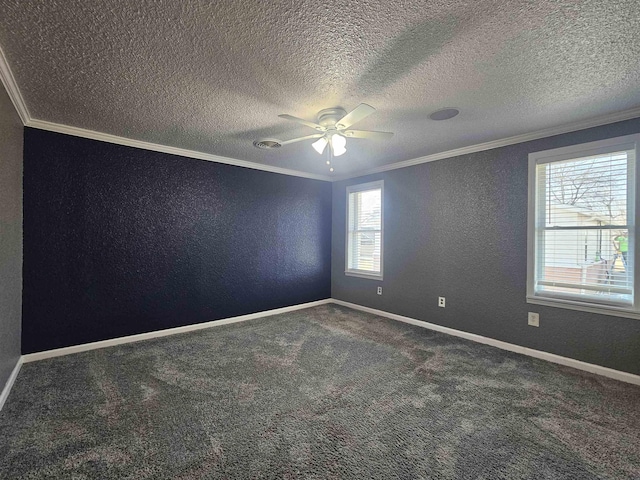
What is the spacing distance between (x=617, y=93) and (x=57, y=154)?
5.02 meters

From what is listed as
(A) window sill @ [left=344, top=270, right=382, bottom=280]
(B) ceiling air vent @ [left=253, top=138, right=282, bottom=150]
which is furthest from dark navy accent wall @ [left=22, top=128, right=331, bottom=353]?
(B) ceiling air vent @ [left=253, top=138, right=282, bottom=150]

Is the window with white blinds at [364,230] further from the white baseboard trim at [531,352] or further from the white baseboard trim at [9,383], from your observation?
the white baseboard trim at [9,383]

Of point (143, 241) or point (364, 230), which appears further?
point (364, 230)

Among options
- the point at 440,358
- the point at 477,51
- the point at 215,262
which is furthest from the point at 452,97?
the point at 215,262

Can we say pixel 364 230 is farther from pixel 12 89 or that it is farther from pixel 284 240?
pixel 12 89

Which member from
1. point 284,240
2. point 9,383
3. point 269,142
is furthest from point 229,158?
point 9,383

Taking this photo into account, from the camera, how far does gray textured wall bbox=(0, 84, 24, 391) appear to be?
215 cm

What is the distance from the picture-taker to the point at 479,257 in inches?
139

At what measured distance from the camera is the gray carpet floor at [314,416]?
1.58m

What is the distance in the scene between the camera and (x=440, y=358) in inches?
118

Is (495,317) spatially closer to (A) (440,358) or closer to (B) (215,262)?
(A) (440,358)

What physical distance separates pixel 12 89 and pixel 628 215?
16.7 feet

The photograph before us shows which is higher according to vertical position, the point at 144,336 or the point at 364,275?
the point at 364,275

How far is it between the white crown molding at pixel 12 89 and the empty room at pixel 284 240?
0.03 meters
